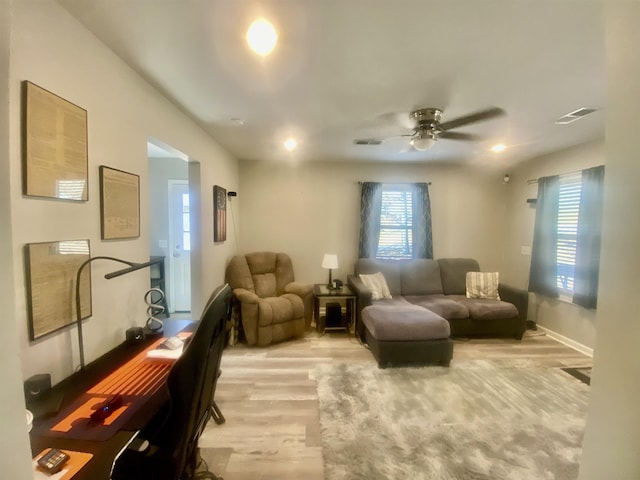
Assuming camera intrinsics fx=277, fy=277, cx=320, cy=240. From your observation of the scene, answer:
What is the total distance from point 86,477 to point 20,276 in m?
0.78

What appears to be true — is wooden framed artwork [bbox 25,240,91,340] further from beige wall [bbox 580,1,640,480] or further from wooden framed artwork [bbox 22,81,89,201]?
beige wall [bbox 580,1,640,480]

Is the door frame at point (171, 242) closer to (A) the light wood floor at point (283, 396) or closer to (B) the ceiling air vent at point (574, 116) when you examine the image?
(A) the light wood floor at point (283, 396)

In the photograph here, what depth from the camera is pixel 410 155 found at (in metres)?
4.04

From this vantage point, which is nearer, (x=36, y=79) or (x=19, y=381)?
(x=19, y=381)

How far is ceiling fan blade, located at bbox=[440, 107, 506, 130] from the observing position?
212 cm

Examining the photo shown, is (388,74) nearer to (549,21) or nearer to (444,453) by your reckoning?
(549,21)

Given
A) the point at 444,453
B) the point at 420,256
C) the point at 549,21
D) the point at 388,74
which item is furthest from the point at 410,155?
the point at 444,453

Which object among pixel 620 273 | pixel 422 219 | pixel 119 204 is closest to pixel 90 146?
pixel 119 204

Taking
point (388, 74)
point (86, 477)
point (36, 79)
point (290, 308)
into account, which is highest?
point (388, 74)

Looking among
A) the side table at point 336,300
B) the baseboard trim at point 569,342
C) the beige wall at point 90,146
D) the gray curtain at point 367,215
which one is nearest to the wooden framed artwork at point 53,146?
the beige wall at point 90,146

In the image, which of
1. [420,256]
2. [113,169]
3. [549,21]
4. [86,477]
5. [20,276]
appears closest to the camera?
[86,477]

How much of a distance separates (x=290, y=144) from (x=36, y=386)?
3.03 m

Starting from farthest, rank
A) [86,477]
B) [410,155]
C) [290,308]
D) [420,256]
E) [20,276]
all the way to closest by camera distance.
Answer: [420,256] → [410,155] → [290,308] → [20,276] → [86,477]

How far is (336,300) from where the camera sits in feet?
12.6
